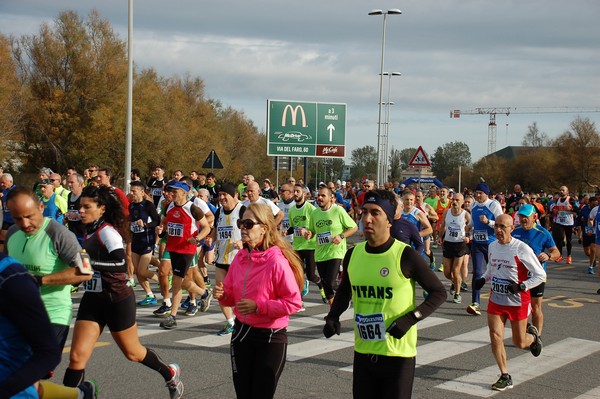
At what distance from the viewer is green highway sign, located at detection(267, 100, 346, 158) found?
30.0 meters

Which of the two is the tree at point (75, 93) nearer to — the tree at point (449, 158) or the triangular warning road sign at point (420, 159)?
the triangular warning road sign at point (420, 159)

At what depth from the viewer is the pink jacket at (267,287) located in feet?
17.1

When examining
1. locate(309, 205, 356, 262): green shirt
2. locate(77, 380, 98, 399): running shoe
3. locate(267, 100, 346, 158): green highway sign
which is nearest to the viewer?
locate(77, 380, 98, 399): running shoe

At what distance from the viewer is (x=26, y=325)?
3148 millimetres

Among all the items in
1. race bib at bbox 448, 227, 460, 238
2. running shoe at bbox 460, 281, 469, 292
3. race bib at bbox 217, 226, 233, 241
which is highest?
race bib at bbox 217, 226, 233, 241

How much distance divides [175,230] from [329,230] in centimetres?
232

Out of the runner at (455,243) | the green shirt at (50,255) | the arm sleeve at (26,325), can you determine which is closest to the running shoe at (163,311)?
the runner at (455,243)

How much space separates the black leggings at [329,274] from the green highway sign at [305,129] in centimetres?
1832

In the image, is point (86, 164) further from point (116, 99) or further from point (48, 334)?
point (48, 334)

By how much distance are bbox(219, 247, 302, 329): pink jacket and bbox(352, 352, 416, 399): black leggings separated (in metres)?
0.71

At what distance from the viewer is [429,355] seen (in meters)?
8.93

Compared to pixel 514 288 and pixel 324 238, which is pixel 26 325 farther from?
pixel 324 238

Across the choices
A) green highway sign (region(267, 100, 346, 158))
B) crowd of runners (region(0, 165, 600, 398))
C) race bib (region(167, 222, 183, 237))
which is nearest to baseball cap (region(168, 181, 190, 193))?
race bib (region(167, 222, 183, 237))

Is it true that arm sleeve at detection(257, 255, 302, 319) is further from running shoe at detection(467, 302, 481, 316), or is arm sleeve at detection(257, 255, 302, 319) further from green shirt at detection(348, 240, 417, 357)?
running shoe at detection(467, 302, 481, 316)
